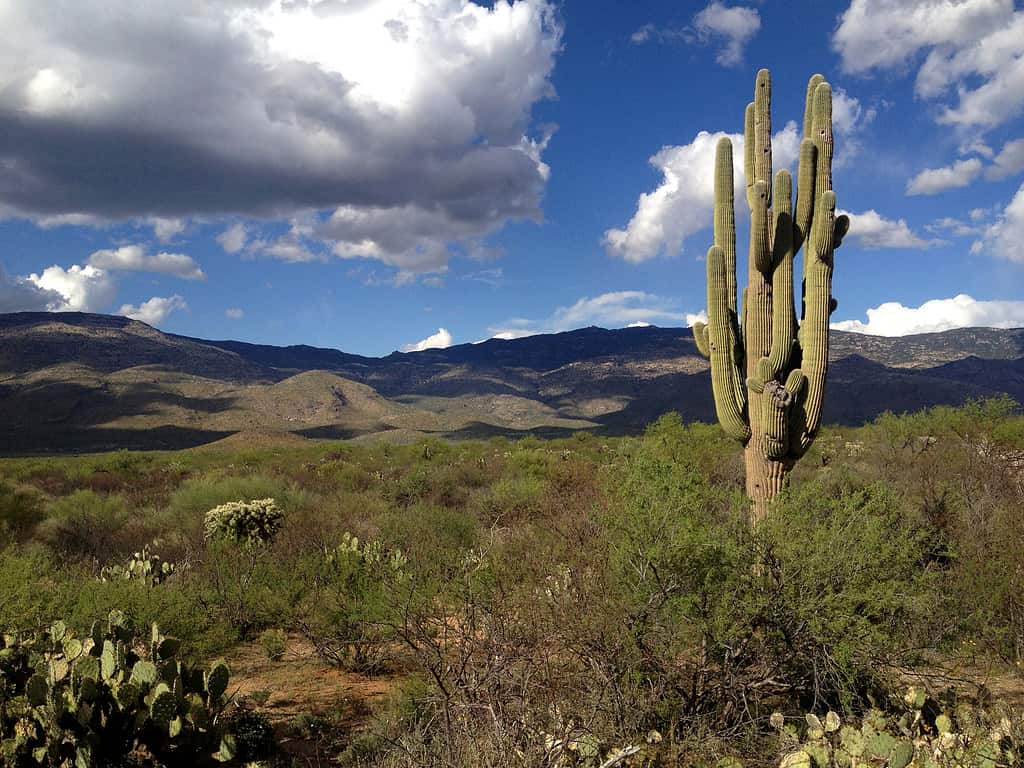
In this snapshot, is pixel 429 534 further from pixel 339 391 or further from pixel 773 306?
pixel 339 391

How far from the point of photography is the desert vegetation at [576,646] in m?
5.05

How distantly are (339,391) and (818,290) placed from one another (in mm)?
121814

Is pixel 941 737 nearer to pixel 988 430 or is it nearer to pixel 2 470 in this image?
pixel 988 430

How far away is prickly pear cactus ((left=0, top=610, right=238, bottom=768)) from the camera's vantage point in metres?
5.16

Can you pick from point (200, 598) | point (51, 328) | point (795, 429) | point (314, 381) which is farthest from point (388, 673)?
point (51, 328)

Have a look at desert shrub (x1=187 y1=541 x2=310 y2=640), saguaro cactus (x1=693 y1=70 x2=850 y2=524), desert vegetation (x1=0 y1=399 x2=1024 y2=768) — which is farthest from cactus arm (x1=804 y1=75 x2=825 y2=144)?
desert shrub (x1=187 y1=541 x2=310 y2=640)

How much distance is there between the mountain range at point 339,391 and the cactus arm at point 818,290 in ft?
170

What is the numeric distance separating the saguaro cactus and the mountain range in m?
51.0

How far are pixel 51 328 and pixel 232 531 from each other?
6585 inches

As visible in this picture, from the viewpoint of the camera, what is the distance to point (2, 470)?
2775cm

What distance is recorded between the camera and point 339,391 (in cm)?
12562

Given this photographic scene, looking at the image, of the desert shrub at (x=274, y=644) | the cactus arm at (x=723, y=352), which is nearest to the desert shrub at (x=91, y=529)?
the desert shrub at (x=274, y=644)

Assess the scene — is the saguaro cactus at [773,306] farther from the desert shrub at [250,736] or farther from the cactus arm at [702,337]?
the desert shrub at [250,736]

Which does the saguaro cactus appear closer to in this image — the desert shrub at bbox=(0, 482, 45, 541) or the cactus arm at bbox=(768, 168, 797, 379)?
the cactus arm at bbox=(768, 168, 797, 379)
